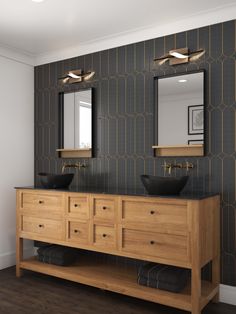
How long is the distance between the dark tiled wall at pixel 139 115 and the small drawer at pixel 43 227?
0.62 metres

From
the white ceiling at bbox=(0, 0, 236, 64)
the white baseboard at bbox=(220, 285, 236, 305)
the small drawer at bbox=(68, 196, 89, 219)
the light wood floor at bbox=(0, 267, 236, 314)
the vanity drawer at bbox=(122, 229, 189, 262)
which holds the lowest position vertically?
the light wood floor at bbox=(0, 267, 236, 314)

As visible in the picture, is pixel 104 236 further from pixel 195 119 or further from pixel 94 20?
pixel 94 20

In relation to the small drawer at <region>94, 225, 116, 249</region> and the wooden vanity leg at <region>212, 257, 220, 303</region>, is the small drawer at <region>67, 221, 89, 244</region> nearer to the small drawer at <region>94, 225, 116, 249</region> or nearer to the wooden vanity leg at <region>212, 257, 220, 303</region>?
the small drawer at <region>94, 225, 116, 249</region>

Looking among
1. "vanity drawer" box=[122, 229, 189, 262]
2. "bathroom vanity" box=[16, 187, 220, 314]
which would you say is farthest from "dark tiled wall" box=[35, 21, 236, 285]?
"vanity drawer" box=[122, 229, 189, 262]

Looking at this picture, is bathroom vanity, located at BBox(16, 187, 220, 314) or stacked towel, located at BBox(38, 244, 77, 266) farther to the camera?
stacked towel, located at BBox(38, 244, 77, 266)

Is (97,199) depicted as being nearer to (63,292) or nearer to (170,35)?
(63,292)

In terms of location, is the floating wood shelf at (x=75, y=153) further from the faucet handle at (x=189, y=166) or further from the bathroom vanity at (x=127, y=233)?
the faucet handle at (x=189, y=166)

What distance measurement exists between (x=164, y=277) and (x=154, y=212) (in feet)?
1.77

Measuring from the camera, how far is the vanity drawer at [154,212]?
2.62 metres

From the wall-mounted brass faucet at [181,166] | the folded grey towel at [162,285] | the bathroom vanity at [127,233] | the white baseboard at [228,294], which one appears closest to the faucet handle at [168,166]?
the wall-mounted brass faucet at [181,166]

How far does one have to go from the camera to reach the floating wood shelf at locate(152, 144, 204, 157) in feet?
9.99

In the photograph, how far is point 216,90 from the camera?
296 cm

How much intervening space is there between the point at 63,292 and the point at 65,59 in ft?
8.35

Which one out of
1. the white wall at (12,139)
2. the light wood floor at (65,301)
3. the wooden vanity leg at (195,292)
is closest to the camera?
the wooden vanity leg at (195,292)
